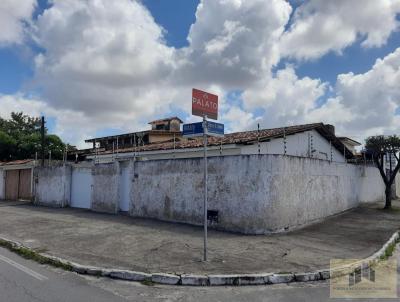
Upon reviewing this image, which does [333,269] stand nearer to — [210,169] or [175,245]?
[175,245]

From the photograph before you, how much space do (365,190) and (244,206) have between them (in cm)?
1481

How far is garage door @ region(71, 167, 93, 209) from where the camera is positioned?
763 inches

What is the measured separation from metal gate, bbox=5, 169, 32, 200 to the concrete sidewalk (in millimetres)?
11512

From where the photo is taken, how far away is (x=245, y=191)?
38.2ft

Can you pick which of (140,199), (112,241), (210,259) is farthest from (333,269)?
(140,199)

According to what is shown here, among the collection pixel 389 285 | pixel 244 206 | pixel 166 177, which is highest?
pixel 166 177

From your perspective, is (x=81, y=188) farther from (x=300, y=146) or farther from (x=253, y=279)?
(x=253, y=279)

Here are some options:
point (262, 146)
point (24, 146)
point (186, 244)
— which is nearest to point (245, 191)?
point (186, 244)

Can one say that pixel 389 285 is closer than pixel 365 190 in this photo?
Yes

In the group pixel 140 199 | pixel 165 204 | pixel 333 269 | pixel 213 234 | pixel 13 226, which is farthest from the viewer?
pixel 140 199

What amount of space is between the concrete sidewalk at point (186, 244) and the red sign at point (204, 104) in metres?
3.19

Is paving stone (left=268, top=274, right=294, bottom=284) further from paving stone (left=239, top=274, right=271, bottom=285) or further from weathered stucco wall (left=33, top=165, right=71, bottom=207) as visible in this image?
weathered stucco wall (left=33, top=165, right=71, bottom=207)

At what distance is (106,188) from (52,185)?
6089 mm

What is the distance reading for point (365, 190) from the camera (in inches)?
912
